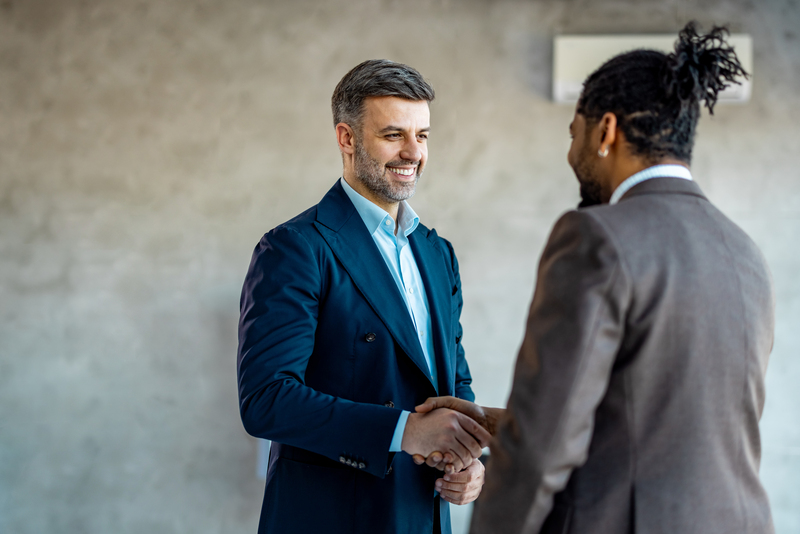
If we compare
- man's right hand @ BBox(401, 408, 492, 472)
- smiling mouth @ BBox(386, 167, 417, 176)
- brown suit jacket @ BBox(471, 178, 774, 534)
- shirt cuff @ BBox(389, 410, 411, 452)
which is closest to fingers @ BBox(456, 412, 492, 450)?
man's right hand @ BBox(401, 408, 492, 472)

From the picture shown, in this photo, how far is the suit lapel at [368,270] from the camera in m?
1.45

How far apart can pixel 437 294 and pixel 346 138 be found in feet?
1.63

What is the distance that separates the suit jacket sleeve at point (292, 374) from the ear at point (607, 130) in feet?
2.17

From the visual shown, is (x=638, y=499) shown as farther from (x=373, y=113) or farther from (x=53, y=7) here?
(x=53, y=7)

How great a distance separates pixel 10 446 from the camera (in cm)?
316

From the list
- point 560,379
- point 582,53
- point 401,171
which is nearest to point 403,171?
point 401,171

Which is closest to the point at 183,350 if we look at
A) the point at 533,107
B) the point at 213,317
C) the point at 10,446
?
the point at 213,317

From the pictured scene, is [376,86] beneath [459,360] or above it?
above

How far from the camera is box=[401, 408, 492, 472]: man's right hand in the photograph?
4.23 feet

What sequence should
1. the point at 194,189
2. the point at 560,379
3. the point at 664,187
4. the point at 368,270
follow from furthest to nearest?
the point at 194,189
the point at 368,270
the point at 664,187
the point at 560,379

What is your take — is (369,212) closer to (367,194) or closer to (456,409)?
(367,194)

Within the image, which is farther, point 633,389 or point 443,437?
point 443,437

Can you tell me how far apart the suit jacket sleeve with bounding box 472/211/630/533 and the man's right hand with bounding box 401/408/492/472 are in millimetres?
324

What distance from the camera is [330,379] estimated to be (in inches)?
56.4
